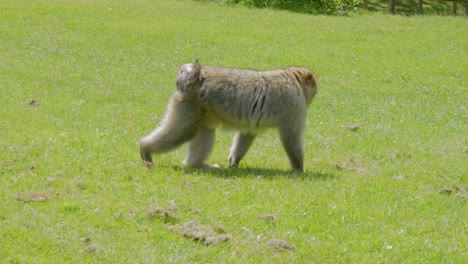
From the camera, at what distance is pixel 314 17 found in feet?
95.2

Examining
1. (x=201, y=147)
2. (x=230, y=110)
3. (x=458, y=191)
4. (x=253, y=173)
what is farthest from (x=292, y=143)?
(x=458, y=191)

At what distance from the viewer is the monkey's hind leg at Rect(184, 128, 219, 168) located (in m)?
9.90

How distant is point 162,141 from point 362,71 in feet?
37.8

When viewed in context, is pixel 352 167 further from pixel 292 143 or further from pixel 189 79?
pixel 189 79

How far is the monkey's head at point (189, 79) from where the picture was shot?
371 inches

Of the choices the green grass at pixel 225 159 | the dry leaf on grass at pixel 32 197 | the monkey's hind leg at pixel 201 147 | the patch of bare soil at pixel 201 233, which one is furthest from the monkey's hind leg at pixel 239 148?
the dry leaf on grass at pixel 32 197

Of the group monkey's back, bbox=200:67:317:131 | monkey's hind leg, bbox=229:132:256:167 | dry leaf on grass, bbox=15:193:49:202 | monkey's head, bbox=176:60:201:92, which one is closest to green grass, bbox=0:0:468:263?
dry leaf on grass, bbox=15:193:49:202

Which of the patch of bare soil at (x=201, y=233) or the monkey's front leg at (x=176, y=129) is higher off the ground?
the monkey's front leg at (x=176, y=129)

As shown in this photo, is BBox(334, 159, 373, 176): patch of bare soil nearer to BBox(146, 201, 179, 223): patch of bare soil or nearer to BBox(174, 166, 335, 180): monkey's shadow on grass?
BBox(174, 166, 335, 180): monkey's shadow on grass

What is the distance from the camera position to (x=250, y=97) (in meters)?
9.80

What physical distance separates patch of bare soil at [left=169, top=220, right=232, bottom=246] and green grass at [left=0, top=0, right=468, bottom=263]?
8 centimetres

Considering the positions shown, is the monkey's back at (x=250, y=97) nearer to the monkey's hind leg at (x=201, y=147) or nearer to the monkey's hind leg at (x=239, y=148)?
the monkey's hind leg at (x=201, y=147)

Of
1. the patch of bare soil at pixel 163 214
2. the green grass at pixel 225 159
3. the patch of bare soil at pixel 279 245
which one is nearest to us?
the patch of bare soil at pixel 279 245

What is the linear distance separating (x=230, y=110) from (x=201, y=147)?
25.0 inches
